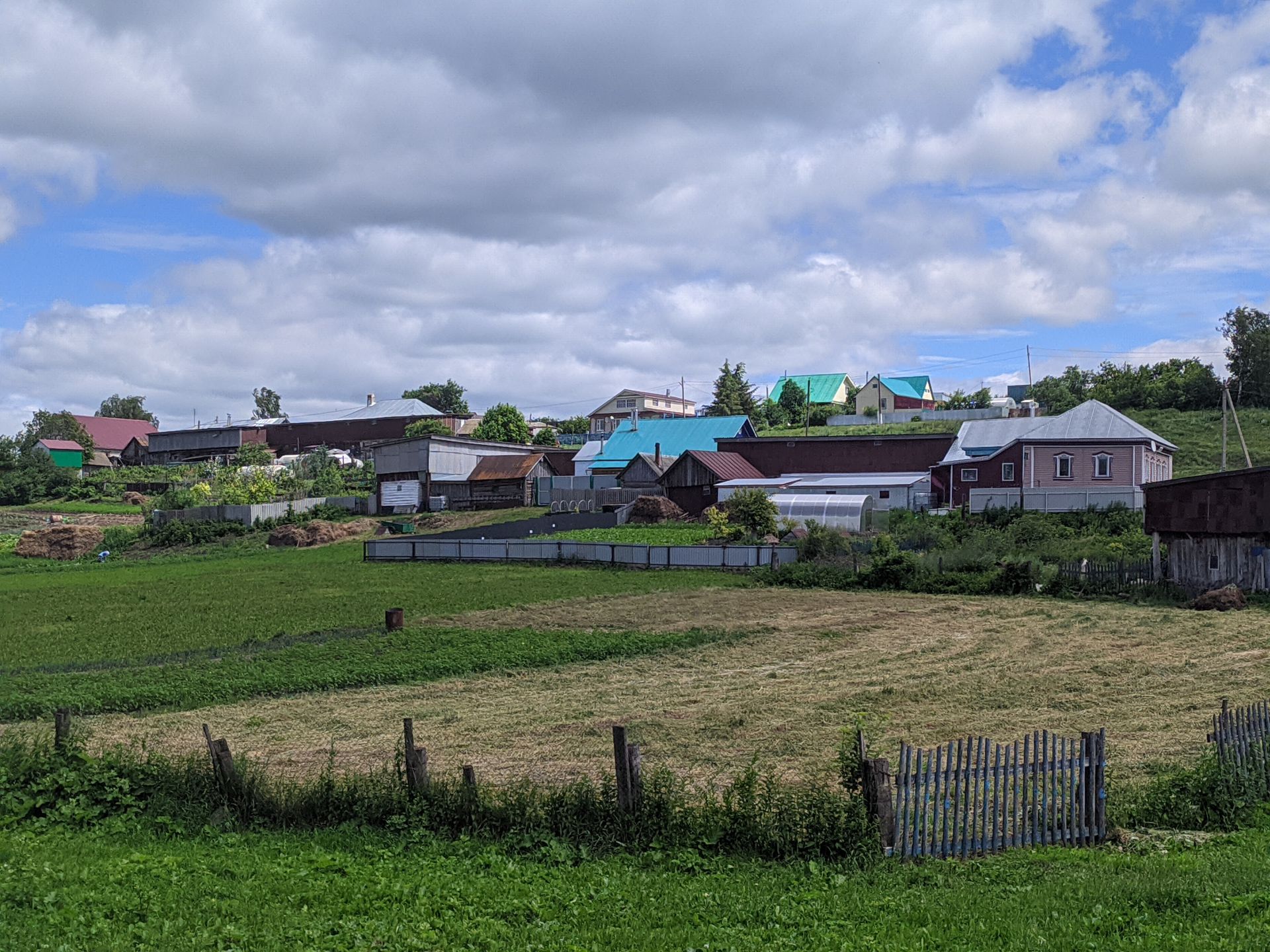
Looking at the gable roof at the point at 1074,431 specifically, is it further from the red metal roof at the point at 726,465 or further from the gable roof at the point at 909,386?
the gable roof at the point at 909,386

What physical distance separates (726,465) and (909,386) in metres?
61.3

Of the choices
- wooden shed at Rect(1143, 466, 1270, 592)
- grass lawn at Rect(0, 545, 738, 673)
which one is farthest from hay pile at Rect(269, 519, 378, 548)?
wooden shed at Rect(1143, 466, 1270, 592)

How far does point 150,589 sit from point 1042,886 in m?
39.2

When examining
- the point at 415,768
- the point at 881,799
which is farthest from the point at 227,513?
the point at 881,799

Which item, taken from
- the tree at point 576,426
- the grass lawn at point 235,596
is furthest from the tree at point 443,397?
the grass lawn at point 235,596

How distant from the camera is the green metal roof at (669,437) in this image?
82375 millimetres

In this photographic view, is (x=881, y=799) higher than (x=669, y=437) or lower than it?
lower

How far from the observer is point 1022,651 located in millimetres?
25750

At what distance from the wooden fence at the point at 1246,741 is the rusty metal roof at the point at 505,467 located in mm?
66252

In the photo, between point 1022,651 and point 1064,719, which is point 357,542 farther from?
point 1064,719

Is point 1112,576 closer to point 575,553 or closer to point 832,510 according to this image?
point 832,510

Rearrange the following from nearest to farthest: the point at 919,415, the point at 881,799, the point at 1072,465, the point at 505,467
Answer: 1. the point at 881,799
2. the point at 1072,465
3. the point at 505,467
4. the point at 919,415

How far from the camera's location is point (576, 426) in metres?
125

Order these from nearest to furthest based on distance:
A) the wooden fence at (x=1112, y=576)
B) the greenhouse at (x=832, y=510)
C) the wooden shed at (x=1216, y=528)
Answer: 1. the wooden shed at (x=1216, y=528)
2. the wooden fence at (x=1112, y=576)
3. the greenhouse at (x=832, y=510)
